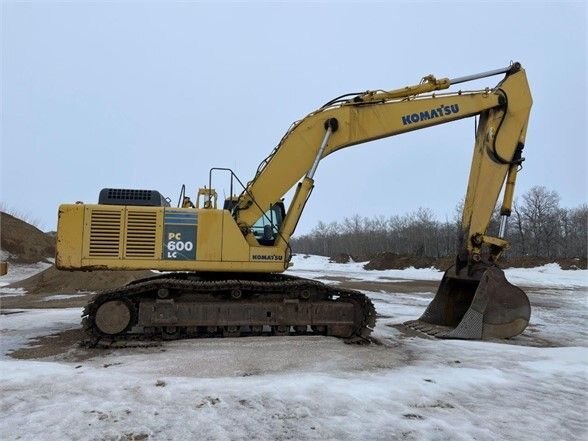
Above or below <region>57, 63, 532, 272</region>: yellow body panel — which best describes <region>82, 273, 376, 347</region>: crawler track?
below

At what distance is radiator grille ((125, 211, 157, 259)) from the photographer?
777cm

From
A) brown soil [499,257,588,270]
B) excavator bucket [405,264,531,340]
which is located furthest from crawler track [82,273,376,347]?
brown soil [499,257,588,270]

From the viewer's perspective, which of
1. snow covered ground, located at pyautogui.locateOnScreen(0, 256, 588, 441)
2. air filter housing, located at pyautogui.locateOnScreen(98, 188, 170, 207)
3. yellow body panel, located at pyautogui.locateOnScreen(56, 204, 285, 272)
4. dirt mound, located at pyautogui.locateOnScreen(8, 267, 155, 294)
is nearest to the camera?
snow covered ground, located at pyautogui.locateOnScreen(0, 256, 588, 441)

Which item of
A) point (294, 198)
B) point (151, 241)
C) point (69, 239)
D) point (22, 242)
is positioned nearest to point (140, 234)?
point (151, 241)

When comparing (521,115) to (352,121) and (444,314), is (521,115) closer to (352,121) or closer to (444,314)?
(352,121)

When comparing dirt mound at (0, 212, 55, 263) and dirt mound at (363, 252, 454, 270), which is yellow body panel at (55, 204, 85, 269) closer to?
dirt mound at (0, 212, 55, 263)

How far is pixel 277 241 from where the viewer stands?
832 cm

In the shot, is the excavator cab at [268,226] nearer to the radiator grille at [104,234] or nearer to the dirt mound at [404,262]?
the radiator grille at [104,234]

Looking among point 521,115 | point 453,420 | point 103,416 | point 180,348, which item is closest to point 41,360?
point 180,348

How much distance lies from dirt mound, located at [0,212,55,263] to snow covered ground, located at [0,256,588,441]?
1266 inches

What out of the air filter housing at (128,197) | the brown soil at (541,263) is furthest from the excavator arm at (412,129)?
the brown soil at (541,263)

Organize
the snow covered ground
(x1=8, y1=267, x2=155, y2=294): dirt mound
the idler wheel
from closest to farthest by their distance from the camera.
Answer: the snow covered ground, the idler wheel, (x1=8, y1=267, x2=155, y2=294): dirt mound

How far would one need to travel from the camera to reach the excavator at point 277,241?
7.73 meters

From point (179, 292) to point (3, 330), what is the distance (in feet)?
13.5
